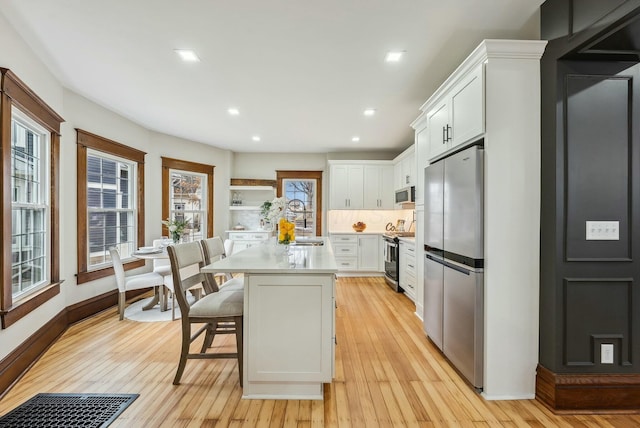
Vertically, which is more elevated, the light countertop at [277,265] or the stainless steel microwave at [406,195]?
the stainless steel microwave at [406,195]

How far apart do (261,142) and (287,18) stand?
386cm

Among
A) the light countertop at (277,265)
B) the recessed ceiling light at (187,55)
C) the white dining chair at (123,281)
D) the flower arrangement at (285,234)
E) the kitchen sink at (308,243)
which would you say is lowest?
the white dining chair at (123,281)

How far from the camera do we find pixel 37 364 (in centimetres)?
254

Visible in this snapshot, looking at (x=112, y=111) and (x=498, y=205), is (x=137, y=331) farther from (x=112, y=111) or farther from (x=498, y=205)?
(x=498, y=205)

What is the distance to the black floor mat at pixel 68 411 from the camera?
1.81 meters

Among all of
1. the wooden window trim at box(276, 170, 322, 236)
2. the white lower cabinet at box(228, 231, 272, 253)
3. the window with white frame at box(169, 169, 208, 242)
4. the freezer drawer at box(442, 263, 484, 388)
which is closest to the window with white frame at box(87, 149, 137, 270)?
the window with white frame at box(169, 169, 208, 242)

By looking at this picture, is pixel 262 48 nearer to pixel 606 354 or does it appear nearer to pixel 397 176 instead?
pixel 606 354

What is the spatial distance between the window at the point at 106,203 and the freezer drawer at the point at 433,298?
409cm

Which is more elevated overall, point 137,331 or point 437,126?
point 437,126

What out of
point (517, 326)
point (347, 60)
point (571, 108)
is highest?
point (347, 60)

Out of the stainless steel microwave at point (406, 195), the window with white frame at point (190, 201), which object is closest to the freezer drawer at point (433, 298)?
the stainless steel microwave at point (406, 195)

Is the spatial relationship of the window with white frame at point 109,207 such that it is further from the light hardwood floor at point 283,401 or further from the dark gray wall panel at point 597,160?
the dark gray wall panel at point 597,160

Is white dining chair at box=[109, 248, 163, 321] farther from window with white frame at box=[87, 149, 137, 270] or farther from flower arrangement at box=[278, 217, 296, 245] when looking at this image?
flower arrangement at box=[278, 217, 296, 245]

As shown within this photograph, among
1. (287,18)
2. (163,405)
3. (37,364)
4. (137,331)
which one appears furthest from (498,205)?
(37,364)
